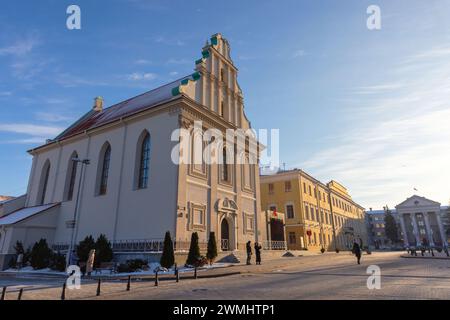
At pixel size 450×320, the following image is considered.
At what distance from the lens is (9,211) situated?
119 ft

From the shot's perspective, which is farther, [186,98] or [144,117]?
[144,117]

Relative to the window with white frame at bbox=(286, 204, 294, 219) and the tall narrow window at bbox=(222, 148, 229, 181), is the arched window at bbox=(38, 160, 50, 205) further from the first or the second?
the window with white frame at bbox=(286, 204, 294, 219)

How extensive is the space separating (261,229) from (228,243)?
19.7 feet

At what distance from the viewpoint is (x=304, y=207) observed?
47.2m

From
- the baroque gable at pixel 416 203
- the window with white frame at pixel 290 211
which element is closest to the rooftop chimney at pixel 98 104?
the window with white frame at pixel 290 211

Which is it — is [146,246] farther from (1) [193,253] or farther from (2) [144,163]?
(2) [144,163]

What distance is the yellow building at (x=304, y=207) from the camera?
152 feet

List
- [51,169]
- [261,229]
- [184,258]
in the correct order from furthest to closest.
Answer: [51,169]
[261,229]
[184,258]

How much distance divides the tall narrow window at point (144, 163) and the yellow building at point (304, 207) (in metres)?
27.6

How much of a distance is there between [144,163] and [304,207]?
30.2m

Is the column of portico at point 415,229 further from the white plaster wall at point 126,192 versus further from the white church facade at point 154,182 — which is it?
the white plaster wall at point 126,192

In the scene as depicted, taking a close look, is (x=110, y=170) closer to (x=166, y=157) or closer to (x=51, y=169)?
(x=166, y=157)
